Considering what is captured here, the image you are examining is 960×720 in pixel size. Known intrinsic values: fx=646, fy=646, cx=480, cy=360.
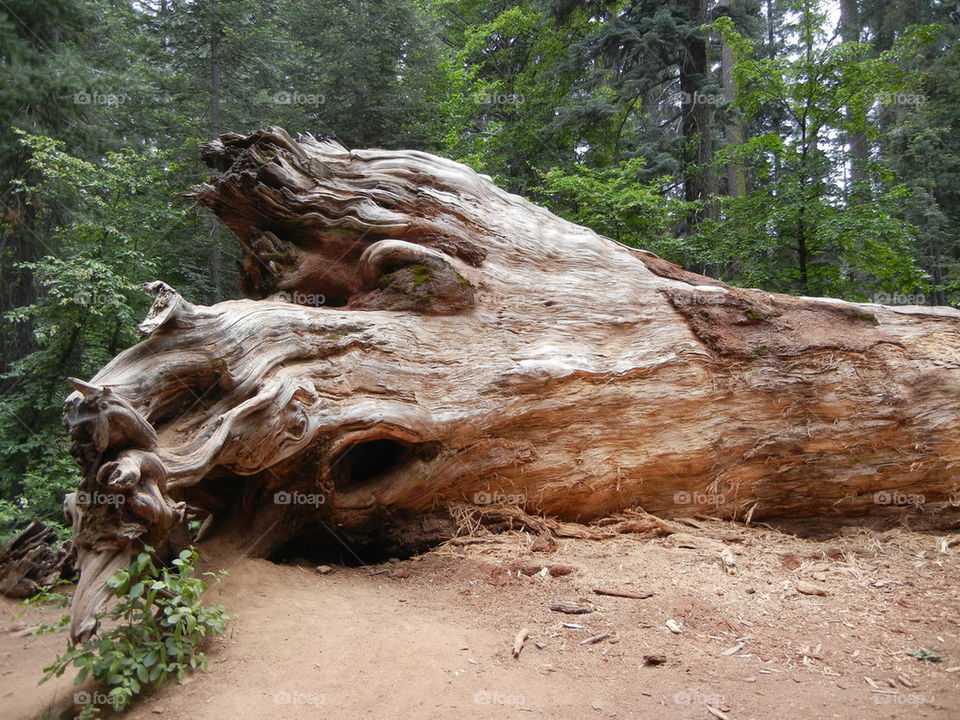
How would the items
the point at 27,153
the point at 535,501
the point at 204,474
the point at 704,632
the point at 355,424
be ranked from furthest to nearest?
the point at 27,153, the point at 535,501, the point at 355,424, the point at 204,474, the point at 704,632

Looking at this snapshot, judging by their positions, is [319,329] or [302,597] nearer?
[302,597]

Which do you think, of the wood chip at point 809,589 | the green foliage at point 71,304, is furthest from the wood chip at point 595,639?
the green foliage at point 71,304

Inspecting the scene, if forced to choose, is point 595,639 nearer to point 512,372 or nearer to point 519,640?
point 519,640

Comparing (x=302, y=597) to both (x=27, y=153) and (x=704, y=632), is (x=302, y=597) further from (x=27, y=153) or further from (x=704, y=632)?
(x=27, y=153)

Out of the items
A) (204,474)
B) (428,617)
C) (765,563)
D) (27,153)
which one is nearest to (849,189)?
(765,563)

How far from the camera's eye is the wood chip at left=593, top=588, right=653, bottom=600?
5.23 m

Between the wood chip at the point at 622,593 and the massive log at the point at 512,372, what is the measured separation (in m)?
1.68

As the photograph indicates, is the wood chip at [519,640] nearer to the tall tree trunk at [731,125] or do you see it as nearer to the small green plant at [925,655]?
the small green plant at [925,655]

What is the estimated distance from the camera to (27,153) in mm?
12047

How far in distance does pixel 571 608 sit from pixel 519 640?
0.71 m

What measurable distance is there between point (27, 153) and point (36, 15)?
2.68m

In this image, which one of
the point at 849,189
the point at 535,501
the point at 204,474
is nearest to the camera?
the point at 204,474

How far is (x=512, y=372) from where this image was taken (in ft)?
22.2

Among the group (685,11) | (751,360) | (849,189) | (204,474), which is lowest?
(204,474)
